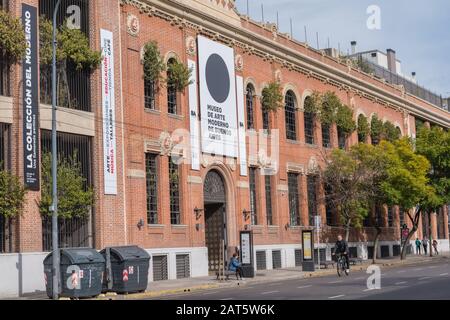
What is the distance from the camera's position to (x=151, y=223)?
116 feet

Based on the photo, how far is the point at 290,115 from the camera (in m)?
49.0

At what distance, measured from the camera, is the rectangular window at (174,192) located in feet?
122

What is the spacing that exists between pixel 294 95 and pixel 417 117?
2602 centimetres

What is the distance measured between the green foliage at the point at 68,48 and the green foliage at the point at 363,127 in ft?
97.1

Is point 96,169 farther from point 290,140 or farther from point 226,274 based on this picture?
point 290,140

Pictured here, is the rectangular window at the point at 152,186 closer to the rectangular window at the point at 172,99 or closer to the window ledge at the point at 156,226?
the window ledge at the point at 156,226

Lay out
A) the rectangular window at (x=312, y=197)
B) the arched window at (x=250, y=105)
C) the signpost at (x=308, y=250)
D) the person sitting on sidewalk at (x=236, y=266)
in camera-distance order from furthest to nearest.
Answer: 1. the rectangular window at (x=312, y=197)
2. the arched window at (x=250, y=105)
3. the signpost at (x=308, y=250)
4. the person sitting on sidewalk at (x=236, y=266)

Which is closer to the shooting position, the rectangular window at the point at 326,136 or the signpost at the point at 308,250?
the signpost at the point at 308,250

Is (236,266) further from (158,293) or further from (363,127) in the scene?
(363,127)

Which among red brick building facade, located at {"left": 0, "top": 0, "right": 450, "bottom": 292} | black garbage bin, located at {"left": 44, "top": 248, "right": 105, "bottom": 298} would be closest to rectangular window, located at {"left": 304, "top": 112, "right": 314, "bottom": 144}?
red brick building facade, located at {"left": 0, "top": 0, "right": 450, "bottom": 292}

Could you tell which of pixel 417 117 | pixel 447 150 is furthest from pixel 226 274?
pixel 417 117

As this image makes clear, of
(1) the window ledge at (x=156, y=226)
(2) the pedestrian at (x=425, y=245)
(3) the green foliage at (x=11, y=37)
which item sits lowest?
(2) the pedestrian at (x=425, y=245)

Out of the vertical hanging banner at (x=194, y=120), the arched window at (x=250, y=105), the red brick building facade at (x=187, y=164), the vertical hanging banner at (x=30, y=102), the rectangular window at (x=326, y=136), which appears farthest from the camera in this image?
the rectangular window at (x=326, y=136)

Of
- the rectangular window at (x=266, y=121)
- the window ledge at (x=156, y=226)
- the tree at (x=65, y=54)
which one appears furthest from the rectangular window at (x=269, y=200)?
the tree at (x=65, y=54)
